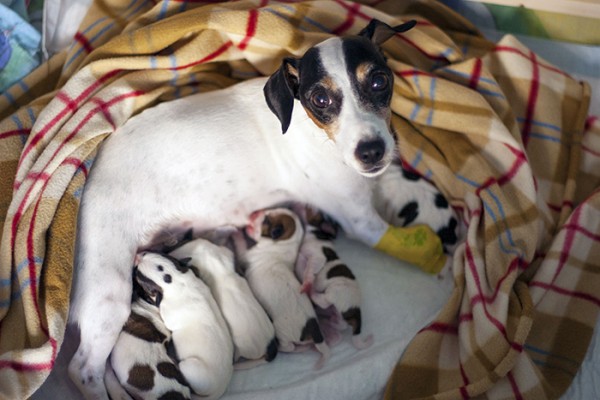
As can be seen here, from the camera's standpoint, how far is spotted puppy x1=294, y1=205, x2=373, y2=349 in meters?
2.63

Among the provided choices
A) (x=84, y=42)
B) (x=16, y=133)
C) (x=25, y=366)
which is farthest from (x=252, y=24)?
(x=25, y=366)

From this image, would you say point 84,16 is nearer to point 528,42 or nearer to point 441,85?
point 441,85

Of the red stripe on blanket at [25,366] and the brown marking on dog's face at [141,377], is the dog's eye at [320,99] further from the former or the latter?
the red stripe on blanket at [25,366]

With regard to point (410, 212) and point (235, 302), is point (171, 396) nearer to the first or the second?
point (235, 302)

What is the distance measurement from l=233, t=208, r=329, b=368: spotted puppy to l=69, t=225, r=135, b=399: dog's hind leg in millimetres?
479

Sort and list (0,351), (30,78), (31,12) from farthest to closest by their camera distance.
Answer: (31,12) → (30,78) → (0,351)

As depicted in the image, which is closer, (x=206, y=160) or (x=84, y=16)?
(x=206, y=160)

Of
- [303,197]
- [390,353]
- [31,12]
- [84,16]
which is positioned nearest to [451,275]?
[390,353]

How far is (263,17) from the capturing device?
2.85m

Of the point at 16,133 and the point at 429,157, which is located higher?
the point at 16,133

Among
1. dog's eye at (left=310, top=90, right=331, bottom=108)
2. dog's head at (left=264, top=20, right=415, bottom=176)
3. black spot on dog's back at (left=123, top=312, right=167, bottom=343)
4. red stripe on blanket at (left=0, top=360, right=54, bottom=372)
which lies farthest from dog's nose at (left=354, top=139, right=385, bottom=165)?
red stripe on blanket at (left=0, top=360, right=54, bottom=372)

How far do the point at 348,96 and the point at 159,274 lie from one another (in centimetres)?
92

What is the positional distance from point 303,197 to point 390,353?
730 mm

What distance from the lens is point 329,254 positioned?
2785 mm
